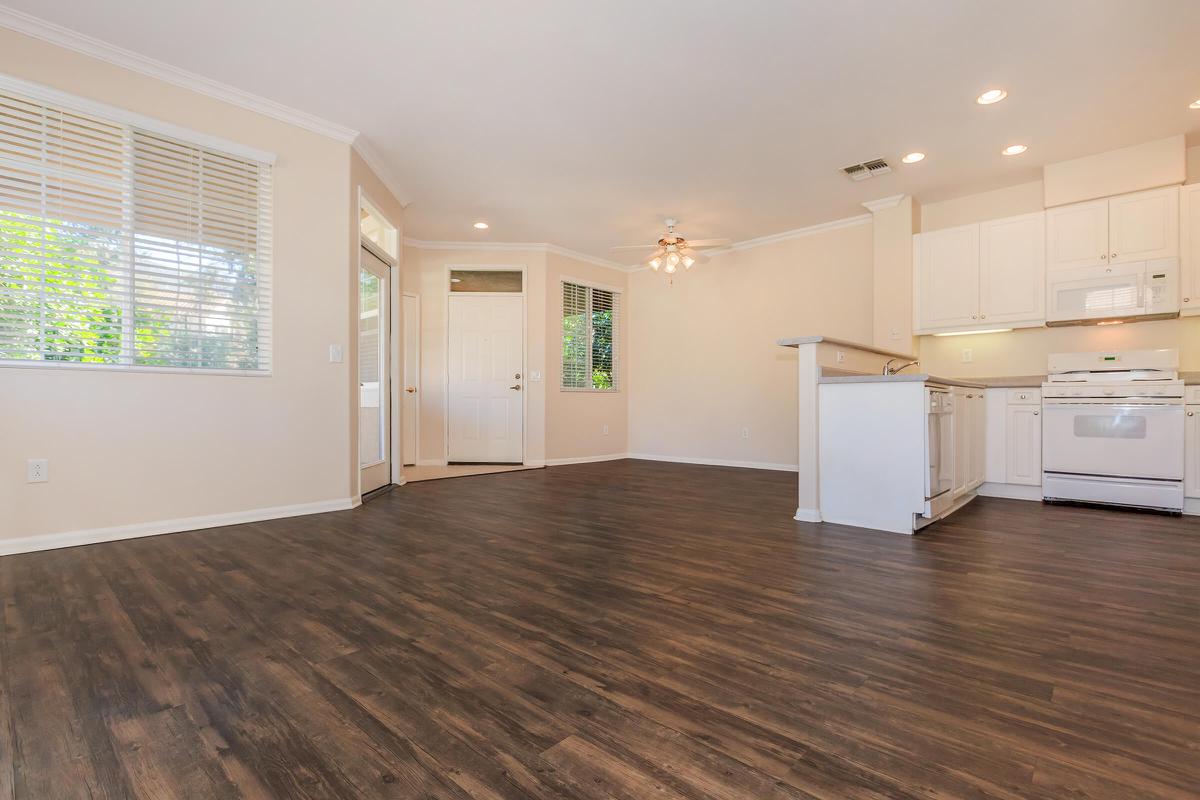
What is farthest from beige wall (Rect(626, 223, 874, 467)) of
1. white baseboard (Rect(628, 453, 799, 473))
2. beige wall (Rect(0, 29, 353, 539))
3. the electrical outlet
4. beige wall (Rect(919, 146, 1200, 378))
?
the electrical outlet

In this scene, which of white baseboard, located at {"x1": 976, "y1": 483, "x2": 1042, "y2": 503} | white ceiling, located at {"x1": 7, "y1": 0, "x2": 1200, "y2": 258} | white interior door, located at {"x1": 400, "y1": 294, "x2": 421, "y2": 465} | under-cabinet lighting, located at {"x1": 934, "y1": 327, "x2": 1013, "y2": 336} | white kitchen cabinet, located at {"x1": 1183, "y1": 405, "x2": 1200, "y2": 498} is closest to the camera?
white ceiling, located at {"x1": 7, "y1": 0, "x2": 1200, "y2": 258}

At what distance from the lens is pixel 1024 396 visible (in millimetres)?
4469

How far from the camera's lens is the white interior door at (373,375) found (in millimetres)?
4523

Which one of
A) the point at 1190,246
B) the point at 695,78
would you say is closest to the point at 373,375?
the point at 695,78

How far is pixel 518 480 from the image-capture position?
5.51 metres

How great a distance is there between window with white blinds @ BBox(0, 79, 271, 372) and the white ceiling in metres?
0.57

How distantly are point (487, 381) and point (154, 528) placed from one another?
396 cm

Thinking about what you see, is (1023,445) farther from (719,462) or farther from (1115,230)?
(719,462)

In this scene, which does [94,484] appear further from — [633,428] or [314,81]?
[633,428]

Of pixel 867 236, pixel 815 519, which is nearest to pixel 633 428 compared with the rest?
pixel 867 236

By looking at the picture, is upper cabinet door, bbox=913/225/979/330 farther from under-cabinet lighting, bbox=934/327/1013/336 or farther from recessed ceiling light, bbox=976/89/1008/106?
recessed ceiling light, bbox=976/89/1008/106

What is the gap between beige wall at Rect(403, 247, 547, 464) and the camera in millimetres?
6738

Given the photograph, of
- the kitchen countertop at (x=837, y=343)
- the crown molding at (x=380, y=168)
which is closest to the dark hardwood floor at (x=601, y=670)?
the kitchen countertop at (x=837, y=343)

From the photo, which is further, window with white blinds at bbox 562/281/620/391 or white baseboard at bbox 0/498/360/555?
window with white blinds at bbox 562/281/620/391
